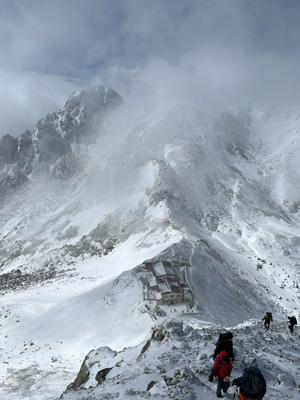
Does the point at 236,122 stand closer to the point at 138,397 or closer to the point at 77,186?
the point at 77,186

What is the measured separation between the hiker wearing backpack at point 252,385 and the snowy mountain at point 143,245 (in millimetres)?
2517

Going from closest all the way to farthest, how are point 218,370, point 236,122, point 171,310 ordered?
point 218,370, point 171,310, point 236,122

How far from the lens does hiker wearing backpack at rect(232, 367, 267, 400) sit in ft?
24.2

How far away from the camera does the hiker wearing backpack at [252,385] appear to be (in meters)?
7.38

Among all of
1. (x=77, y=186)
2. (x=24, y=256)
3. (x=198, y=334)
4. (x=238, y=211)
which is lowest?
(x=198, y=334)

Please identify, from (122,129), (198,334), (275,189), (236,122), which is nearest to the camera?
(198,334)

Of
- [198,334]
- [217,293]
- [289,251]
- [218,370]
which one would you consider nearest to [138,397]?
[218,370]

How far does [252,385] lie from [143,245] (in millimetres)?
55076

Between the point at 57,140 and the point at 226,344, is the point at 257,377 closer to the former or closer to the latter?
the point at 226,344

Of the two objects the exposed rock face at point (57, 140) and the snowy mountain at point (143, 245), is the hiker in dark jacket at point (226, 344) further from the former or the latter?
the exposed rock face at point (57, 140)

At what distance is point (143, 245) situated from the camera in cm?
6225

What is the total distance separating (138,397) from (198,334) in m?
7.85

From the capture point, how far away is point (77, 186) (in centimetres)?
11988

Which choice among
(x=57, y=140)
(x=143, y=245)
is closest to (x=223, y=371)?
(x=143, y=245)
